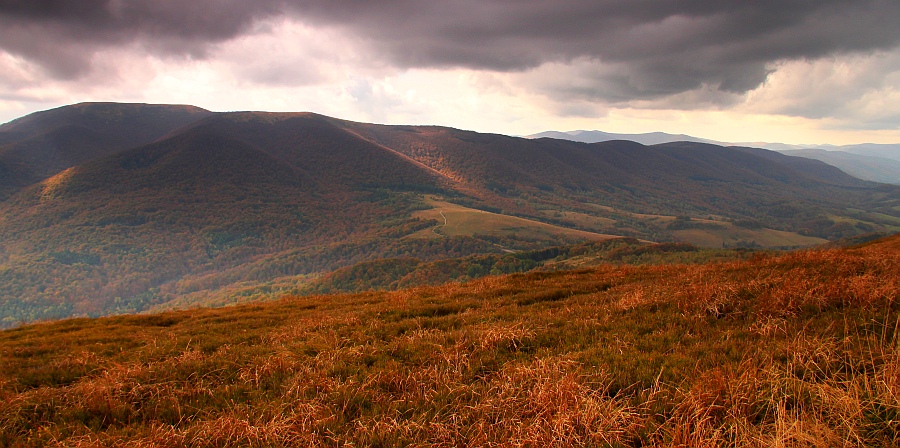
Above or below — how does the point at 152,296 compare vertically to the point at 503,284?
below

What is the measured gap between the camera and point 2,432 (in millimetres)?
6242

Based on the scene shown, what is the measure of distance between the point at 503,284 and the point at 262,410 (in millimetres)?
13692

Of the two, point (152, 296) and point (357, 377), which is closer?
point (357, 377)

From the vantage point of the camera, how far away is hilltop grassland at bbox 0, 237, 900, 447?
4.97m

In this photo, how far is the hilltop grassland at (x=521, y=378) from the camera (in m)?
4.97

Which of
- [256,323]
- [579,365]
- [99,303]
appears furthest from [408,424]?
[99,303]

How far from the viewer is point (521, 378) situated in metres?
6.61

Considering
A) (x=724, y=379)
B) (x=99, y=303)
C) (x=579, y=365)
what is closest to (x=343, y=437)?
(x=579, y=365)

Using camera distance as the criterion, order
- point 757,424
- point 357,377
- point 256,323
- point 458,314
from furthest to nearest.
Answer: point 256,323 < point 458,314 < point 357,377 < point 757,424

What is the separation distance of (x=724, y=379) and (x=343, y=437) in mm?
5452

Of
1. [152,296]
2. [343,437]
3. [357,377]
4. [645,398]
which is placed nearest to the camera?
[343,437]

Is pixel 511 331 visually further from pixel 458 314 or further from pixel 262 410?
pixel 262 410

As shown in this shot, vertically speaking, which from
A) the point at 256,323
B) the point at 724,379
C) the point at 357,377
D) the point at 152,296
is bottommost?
the point at 152,296

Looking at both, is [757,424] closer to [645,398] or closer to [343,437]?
[645,398]
